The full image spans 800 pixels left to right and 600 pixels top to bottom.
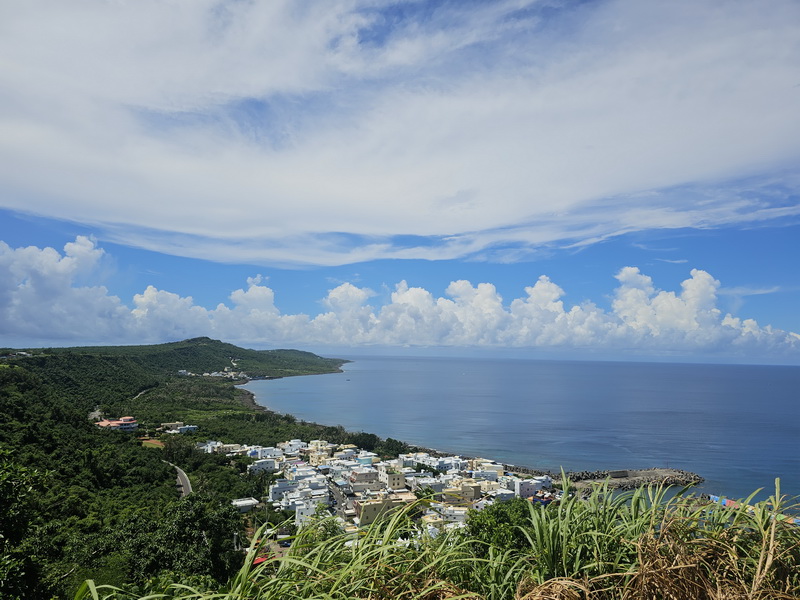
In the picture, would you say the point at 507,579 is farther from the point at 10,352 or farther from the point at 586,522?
the point at 10,352

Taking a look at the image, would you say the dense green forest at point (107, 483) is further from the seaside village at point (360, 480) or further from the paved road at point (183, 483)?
the seaside village at point (360, 480)

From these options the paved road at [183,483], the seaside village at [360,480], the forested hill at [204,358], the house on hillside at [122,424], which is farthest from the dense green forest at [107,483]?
the forested hill at [204,358]

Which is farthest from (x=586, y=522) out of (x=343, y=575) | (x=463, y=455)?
(x=463, y=455)

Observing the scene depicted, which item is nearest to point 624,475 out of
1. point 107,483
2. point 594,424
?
point 594,424

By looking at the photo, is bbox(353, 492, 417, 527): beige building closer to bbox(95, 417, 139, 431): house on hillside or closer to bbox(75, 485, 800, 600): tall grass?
bbox(75, 485, 800, 600): tall grass

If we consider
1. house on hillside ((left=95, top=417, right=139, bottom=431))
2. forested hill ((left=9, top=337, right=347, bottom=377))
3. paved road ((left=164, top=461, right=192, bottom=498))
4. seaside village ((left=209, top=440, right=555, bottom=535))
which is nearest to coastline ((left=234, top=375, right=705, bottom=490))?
seaside village ((left=209, top=440, right=555, bottom=535))
